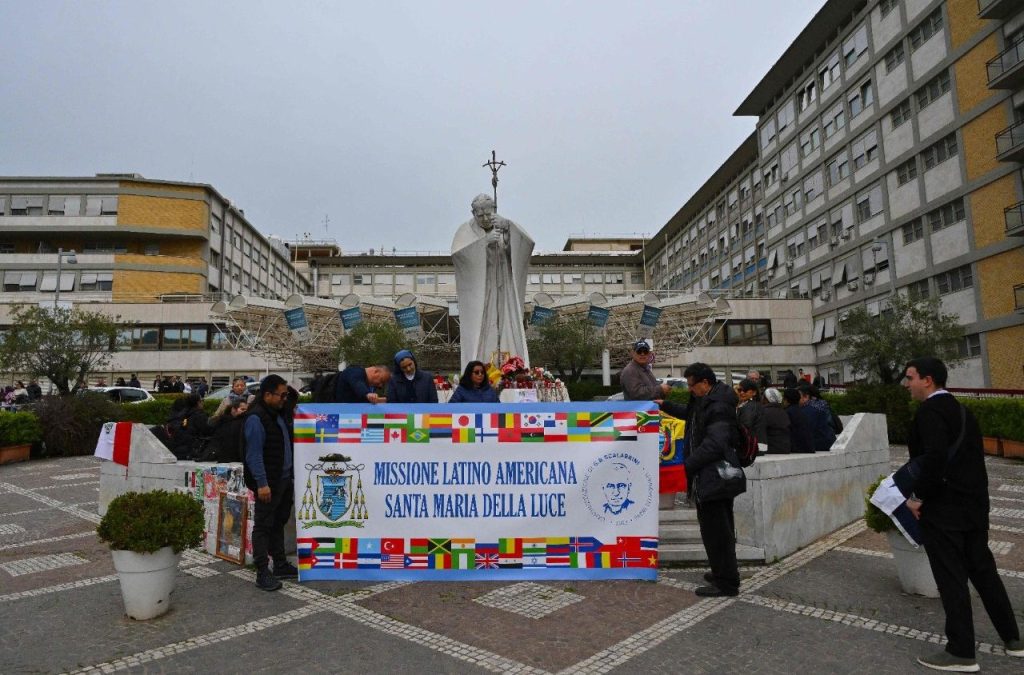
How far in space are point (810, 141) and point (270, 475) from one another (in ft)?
153

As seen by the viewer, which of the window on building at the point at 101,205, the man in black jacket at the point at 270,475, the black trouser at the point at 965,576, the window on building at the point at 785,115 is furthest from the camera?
the window on building at the point at 101,205

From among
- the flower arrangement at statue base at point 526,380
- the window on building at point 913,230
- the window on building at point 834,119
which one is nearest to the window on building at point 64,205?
the flower arrangement at statue base at point 526,380

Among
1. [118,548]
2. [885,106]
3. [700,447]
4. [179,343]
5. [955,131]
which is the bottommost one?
[118,548]

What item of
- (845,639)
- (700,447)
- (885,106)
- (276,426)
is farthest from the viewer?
(885,106)

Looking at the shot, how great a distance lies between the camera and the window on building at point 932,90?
104 ft

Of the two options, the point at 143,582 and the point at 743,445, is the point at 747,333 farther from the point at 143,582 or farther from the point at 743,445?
the point at 143,582

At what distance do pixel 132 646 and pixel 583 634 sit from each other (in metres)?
2.99

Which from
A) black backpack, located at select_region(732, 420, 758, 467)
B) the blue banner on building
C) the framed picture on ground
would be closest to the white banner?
black backpack, located at select_region(732, 420, 758, 467)

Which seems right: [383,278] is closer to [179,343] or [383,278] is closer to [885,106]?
[179,343]

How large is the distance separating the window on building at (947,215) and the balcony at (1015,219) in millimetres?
2758

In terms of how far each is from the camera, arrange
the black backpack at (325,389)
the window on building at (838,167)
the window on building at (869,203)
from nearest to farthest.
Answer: the black backpack at (325,389) < the window on building at (869,203) < the window on building at (838,167)

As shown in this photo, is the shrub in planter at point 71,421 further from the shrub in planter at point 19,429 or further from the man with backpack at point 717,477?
the man with backpack at point 717,477

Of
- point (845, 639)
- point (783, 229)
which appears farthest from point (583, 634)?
point (783, 229)

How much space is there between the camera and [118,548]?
491 centimetres
